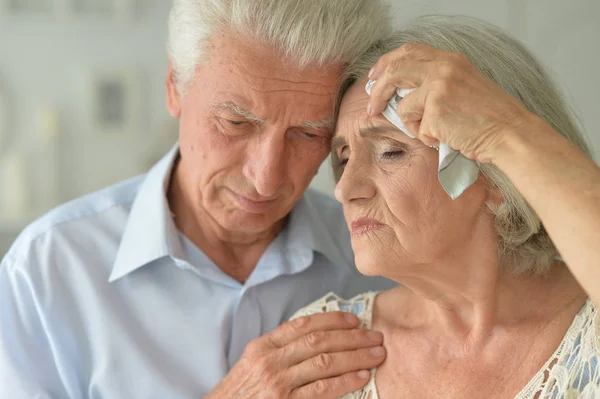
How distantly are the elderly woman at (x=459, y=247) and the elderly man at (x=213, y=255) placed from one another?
0.40 feet

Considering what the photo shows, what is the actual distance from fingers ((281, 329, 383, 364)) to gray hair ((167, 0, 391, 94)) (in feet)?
2.13

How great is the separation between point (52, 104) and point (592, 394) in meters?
2.32

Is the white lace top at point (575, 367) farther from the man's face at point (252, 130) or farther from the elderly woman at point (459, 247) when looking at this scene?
the man's face at point (252, 130)

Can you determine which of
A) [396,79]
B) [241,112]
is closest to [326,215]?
[241,112]

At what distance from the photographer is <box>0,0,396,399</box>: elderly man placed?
178 cm

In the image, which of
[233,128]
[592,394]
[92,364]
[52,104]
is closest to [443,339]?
[592,394]

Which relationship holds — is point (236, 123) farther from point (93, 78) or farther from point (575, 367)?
point (93, 78)

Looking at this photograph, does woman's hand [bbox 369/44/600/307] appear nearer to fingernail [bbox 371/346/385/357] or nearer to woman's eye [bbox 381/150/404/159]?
woman's eye [bbox 381/150/404/159]

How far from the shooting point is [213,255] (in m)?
2.09

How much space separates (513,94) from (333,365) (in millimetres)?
739

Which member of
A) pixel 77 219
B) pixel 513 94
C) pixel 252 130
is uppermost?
pixel 513 94

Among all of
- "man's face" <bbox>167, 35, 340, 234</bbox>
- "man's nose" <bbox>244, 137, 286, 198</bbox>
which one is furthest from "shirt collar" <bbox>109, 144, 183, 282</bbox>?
"man's nose" <bbox>244, 137, 286, 198</bbox>

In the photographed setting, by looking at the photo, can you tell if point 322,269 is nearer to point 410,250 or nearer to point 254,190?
point 254,190

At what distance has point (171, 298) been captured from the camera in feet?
6.50
